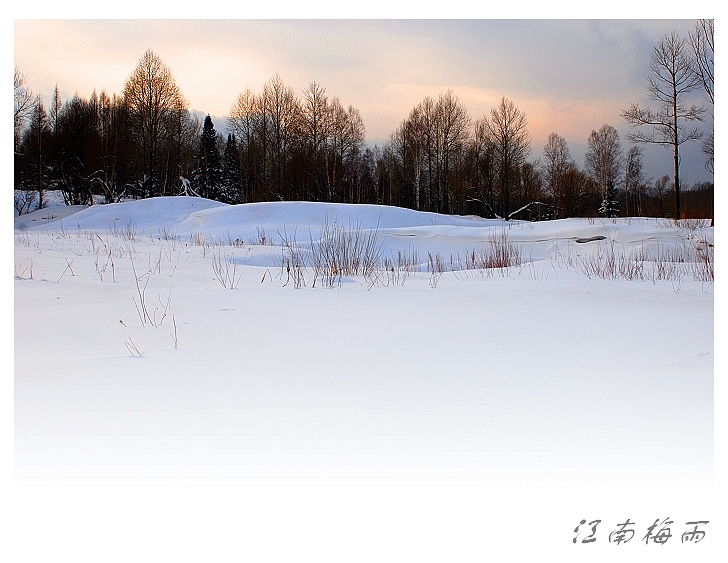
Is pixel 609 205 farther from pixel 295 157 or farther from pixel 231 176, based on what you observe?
pixel 231 176

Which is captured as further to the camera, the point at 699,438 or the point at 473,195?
the point at 473,195

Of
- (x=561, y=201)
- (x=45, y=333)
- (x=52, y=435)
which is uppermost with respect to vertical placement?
(x=561, y=201)

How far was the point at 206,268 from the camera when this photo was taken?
A: 5246 millimetres

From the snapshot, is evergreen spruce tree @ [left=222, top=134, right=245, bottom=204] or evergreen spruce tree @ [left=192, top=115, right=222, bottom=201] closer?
evergreen spruce tree @ [left=192, top=115, right=222, bottom=201]

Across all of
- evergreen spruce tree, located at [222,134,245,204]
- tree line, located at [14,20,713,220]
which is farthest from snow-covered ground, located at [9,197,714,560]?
evergreen spruce tree, located at [222,134,245,204]

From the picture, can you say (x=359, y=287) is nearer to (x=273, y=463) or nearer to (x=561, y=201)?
(x=273, y=463)

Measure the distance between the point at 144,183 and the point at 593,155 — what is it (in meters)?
24.4

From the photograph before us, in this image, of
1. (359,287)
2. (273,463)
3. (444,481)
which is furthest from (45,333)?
(359,287)

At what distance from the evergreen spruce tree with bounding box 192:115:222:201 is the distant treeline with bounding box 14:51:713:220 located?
0.08 metres

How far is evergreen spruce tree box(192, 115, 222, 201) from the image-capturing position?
103ft

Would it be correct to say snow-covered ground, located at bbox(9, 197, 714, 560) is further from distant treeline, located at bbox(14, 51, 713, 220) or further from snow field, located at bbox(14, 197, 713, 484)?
distant treeline, located at bbox(14, 51, 713, 220)

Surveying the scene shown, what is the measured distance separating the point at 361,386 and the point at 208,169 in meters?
31.8

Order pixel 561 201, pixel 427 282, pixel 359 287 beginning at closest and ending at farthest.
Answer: pixel 359 287
pixel 427 282
pixel 561 201

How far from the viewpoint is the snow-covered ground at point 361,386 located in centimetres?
131
